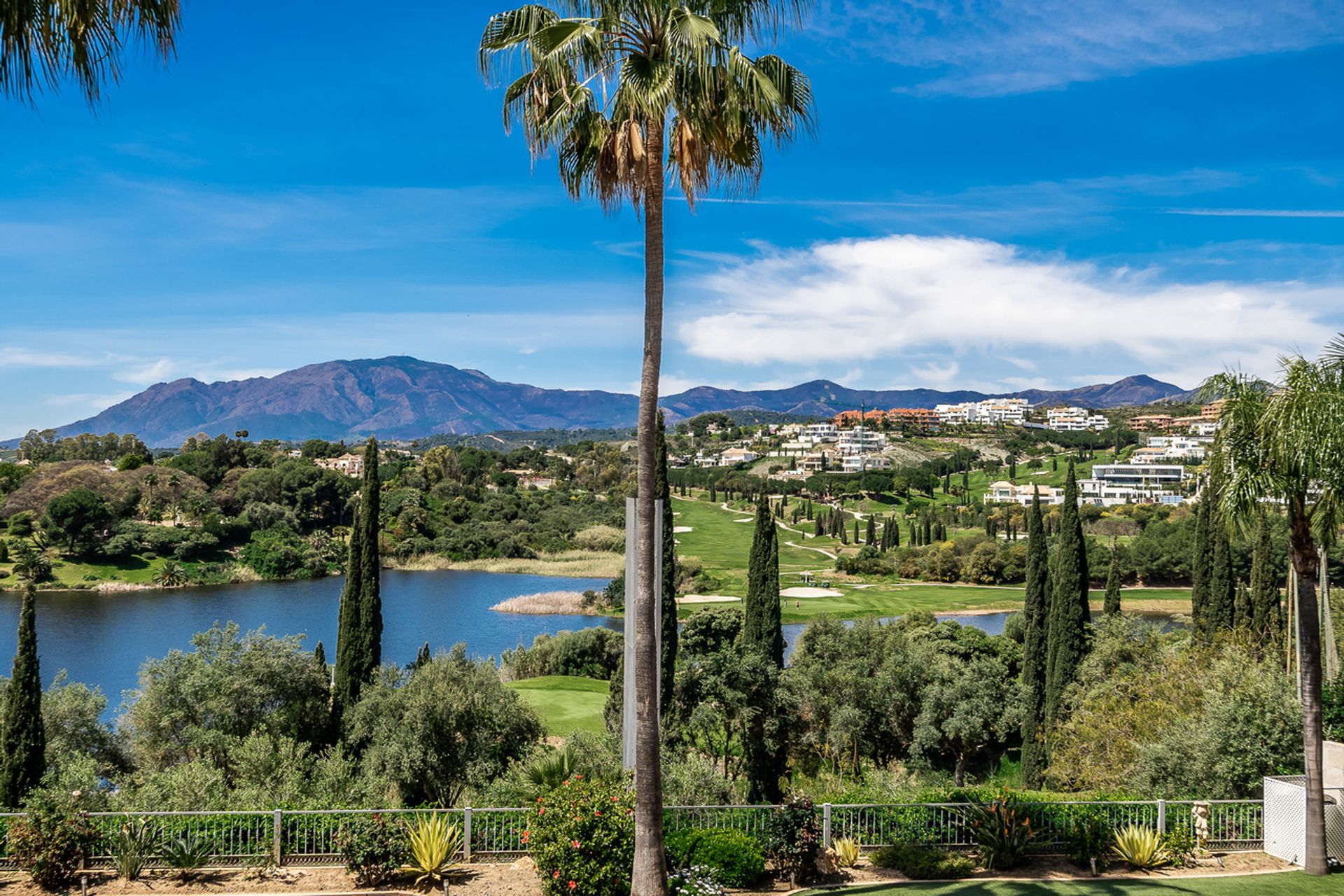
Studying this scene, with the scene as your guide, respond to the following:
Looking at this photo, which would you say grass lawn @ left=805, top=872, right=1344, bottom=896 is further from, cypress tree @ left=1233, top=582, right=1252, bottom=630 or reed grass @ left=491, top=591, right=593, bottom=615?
reed grass @ left=491, top=591, right=593, bottom=615

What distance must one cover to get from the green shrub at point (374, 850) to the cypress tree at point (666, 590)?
29.7 feet

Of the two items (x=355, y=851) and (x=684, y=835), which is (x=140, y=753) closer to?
(x=355, y=851)

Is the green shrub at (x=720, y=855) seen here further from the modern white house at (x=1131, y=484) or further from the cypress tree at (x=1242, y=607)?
the modern white house at (x=1131, y=484)

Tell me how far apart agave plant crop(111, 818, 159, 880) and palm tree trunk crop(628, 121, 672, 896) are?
483cm

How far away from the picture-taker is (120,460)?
3501 inches

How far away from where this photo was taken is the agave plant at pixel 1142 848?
30.1 feet

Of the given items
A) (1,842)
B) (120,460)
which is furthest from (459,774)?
(120,460)

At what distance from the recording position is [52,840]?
329 inches

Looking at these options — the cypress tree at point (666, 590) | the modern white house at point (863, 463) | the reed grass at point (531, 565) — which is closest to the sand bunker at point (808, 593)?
the reed grass at point (531, 565)

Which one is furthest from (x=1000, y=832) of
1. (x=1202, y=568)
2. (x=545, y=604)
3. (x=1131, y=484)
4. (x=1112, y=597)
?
(x=1131, y=484)

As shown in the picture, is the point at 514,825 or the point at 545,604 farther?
the point at 545,604

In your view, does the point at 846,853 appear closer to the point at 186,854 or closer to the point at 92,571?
the point at 186,854

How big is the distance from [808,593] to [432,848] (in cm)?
5766

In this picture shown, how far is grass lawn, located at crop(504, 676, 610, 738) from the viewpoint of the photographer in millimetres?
25469
